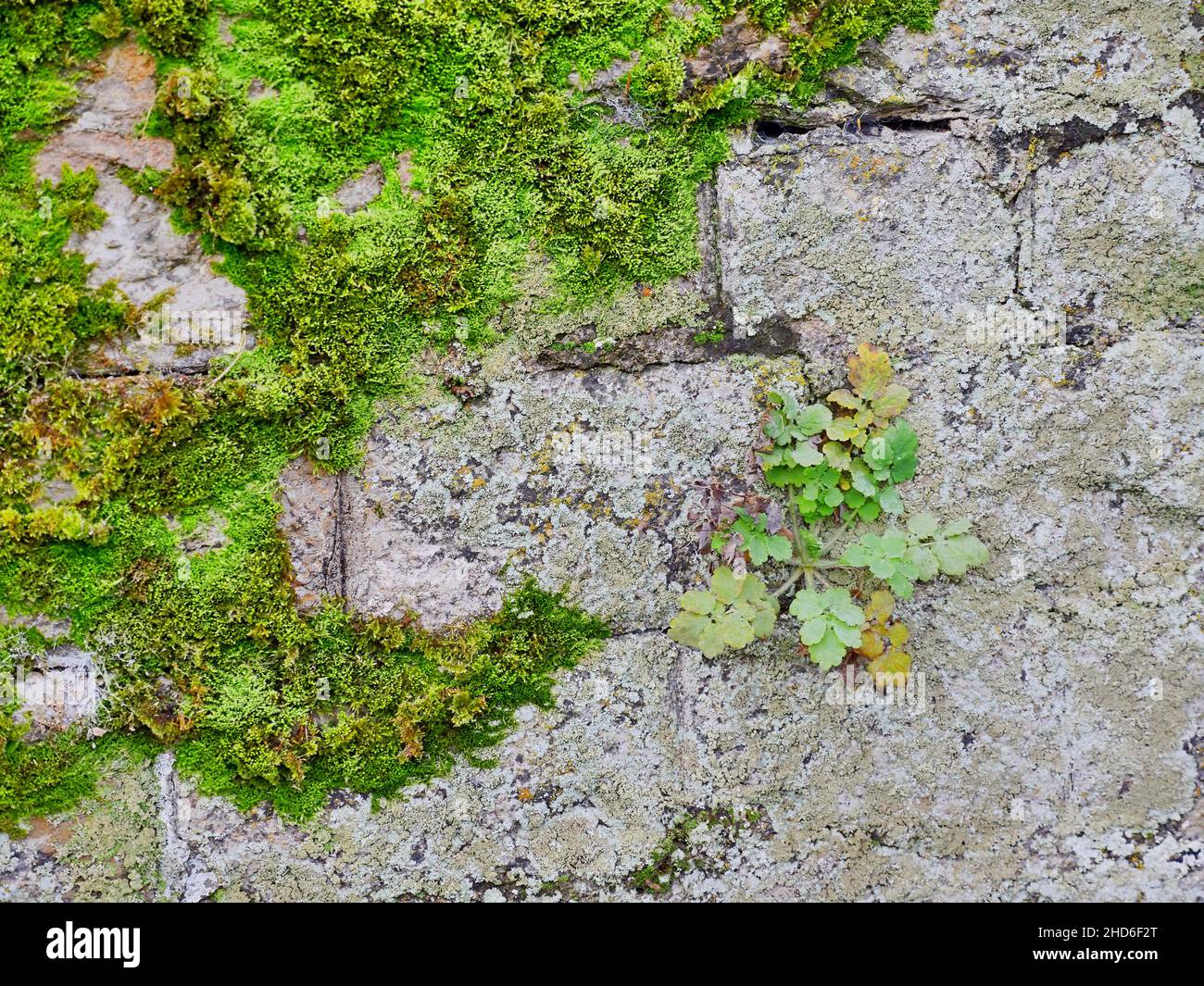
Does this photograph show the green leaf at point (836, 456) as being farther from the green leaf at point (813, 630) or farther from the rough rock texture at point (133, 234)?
the rough rock texture at point (133, 234)

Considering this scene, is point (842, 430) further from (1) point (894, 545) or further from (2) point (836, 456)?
(1) point (894, 545)

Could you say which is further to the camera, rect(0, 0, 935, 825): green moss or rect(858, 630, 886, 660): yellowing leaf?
rect(858, 630, 886, 660): yellowing leaf

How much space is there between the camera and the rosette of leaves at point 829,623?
215 centimetres

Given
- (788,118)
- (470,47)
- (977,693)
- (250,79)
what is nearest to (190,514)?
(250,79)

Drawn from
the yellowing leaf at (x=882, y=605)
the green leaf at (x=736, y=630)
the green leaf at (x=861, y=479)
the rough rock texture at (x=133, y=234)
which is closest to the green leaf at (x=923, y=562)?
the yellowing leaf at (x=882, y=605)

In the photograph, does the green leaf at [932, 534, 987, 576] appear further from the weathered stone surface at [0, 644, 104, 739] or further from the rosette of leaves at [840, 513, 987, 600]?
the weathered stone surface at [0, 644, 104, 739]

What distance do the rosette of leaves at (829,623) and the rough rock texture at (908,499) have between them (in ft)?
0.64

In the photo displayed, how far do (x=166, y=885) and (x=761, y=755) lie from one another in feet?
5.82

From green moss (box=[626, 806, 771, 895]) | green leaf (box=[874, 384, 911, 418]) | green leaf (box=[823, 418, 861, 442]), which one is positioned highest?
green leaf (box=[874, 384, 911, 418])

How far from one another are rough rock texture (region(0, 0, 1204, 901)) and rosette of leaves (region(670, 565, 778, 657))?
156 millimetres

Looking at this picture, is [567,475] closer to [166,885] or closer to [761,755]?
[761,755]

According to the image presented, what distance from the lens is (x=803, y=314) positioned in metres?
2.28

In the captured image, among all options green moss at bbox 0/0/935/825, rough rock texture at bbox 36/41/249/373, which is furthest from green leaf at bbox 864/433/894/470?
rough rock texture at bbox 36/41/249/373

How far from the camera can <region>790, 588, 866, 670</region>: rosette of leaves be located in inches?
84.5
